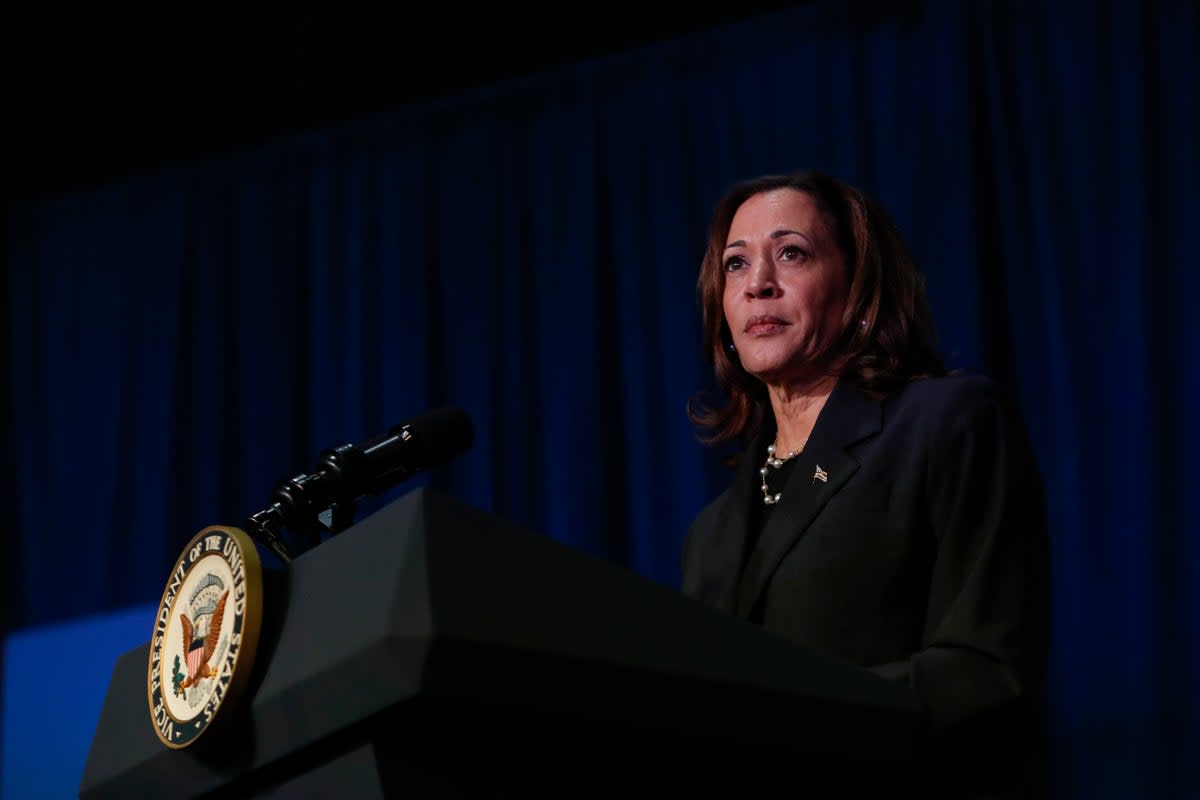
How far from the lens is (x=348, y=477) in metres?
1.17

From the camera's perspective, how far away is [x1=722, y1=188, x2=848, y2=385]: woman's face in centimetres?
167

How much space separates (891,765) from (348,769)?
1.27 ft

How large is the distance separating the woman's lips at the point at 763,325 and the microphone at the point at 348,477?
0.56 m

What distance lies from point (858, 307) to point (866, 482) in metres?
0.38

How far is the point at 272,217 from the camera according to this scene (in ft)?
13.5

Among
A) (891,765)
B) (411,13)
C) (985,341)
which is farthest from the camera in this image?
(411,13)

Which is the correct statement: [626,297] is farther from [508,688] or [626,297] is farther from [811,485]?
[508,688]

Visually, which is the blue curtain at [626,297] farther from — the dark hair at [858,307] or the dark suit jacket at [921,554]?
the dark suit jacket at [921,554]

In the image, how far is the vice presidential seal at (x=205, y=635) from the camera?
889 millimetres

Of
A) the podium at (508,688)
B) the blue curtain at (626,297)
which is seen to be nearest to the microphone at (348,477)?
the podium at (508,688)

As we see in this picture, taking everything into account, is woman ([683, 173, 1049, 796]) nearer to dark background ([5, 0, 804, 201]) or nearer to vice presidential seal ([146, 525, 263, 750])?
vice presidential seal ([146, 525, 263, 750])

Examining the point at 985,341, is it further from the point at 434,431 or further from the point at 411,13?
the point at 434,431

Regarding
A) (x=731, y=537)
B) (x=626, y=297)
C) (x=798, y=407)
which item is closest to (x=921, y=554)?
(x=731, y=537)

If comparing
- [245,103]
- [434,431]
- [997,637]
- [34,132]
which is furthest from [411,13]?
[997,637]
